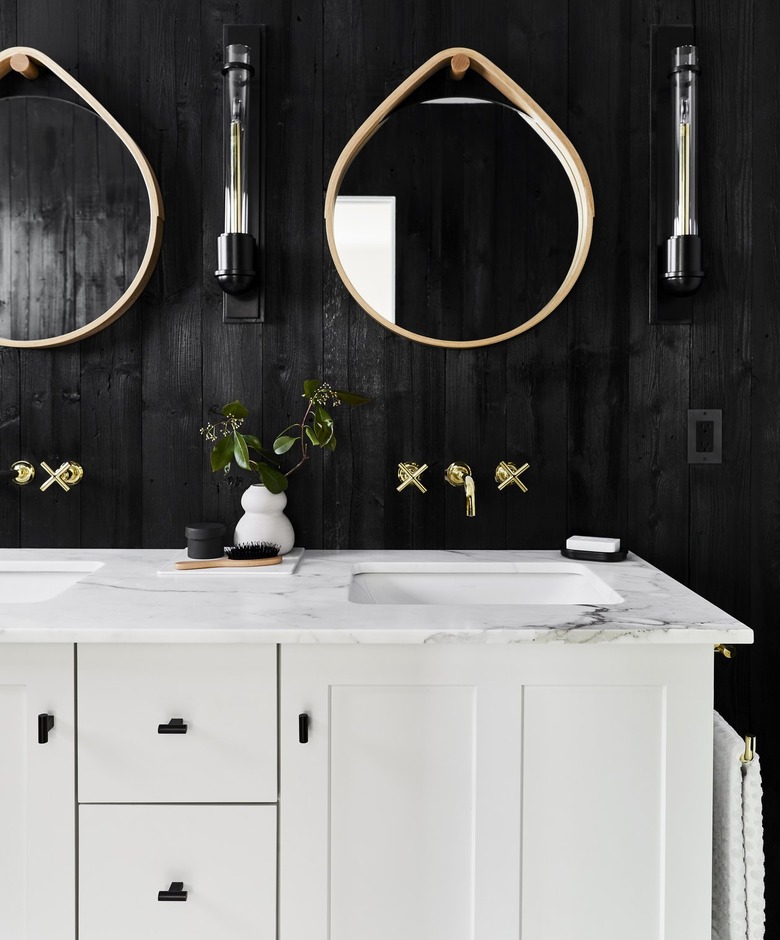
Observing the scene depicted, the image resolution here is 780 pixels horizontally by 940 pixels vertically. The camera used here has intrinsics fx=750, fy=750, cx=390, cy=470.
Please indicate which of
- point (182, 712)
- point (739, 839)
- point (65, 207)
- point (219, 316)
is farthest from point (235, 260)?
point (739, 839)

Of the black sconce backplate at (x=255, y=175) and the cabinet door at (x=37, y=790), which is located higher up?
the black sconce backplate at (x=255, y=175)

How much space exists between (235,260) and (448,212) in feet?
1.52

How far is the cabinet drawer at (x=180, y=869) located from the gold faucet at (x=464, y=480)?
2.39ft

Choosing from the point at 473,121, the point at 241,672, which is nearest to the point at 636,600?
the point at 241,672

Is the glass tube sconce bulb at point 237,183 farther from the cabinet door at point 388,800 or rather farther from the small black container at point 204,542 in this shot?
the cabinet door at point 388,800

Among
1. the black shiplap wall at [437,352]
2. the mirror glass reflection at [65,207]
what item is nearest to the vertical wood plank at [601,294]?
the black shiplap wall at [437,352]

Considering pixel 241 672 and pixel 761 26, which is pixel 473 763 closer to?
pixel 241 672

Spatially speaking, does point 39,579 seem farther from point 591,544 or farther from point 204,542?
point 591,544

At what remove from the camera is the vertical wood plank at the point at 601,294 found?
162 cm

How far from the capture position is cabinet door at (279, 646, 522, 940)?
1.07m

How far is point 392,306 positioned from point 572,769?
3.22 feet

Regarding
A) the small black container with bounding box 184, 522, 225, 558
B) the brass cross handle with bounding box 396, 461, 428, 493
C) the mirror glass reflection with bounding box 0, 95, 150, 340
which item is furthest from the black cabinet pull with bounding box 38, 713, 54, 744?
the mirror glass reflection with bounding box 0, 95, 150, 340

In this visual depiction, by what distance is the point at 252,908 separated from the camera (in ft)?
3.52

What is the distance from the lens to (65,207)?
1.61 meters
